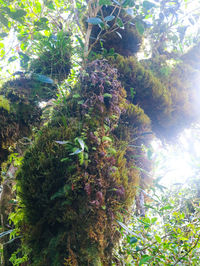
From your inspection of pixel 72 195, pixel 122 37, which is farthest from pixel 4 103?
pixel 122 37

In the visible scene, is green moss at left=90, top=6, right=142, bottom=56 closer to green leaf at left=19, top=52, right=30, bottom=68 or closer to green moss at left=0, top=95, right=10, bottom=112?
green leaf at left=19, top=52, right=30, bottom=68

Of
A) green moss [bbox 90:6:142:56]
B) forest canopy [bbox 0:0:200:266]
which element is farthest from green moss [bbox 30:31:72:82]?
green moss [bbox 90:6:142:56]

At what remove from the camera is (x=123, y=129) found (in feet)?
6.89

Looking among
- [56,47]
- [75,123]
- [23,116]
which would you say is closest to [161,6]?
[56,47]

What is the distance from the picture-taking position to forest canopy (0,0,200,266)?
123 cm

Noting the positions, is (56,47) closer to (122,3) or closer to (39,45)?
(39,45)

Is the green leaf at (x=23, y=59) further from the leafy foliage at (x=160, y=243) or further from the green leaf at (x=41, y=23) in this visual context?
the leafy foliage at (x=160, y=243)

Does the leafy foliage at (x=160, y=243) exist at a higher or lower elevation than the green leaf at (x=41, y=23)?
lower

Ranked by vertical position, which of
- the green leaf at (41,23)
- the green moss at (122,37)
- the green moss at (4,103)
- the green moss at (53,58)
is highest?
the green leaf at (41,23)

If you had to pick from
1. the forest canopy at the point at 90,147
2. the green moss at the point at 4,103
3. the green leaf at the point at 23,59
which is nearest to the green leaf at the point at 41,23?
the forest canopy at the point at 90,147

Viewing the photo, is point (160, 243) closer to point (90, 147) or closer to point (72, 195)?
point (72, 195)

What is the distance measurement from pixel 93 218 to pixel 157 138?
206 centimetres

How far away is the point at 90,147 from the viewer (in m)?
1.48

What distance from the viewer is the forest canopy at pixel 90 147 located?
1231 millimetres
